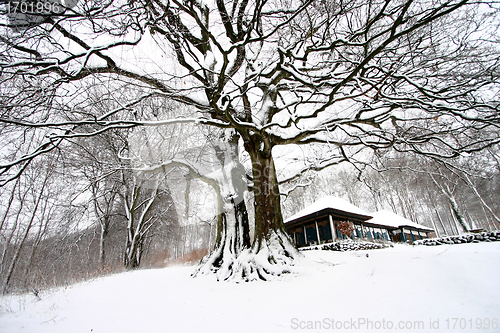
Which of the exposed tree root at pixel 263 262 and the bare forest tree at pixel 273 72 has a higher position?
the bare forest tree at pixel 273 72

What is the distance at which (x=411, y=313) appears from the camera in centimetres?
219

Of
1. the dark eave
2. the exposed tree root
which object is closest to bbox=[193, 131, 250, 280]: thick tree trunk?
the exposed tree root

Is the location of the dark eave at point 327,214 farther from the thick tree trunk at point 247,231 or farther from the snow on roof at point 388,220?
the thick tree trunk at point 247,231

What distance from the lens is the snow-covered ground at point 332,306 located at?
84.2 inches

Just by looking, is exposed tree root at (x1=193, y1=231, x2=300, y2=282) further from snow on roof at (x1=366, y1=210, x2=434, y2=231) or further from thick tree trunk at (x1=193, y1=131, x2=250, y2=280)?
snow on roof at (x1=366, y1=210, x2=434, y2=231)

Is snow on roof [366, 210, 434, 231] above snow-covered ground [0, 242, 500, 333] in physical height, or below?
above

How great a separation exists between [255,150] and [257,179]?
98cm

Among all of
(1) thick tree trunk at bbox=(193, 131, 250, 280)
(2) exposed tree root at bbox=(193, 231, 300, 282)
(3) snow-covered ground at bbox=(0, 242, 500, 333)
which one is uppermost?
(1) thick tree trunk at bbox=(193, 131, 250, 280)

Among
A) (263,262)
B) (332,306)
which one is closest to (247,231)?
(263,262)

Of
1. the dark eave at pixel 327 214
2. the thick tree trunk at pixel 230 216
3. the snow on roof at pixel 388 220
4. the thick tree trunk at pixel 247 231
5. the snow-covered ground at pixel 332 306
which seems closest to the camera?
the snow-covered ground at pixel 332 306

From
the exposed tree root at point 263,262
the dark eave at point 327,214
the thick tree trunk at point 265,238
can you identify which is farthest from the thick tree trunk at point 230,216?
the dark eave at point 327,214

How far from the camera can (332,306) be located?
2.59 metres

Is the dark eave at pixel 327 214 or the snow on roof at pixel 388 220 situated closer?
the dark eave at pixel 327 214

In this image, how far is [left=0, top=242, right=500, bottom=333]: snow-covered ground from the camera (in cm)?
214
